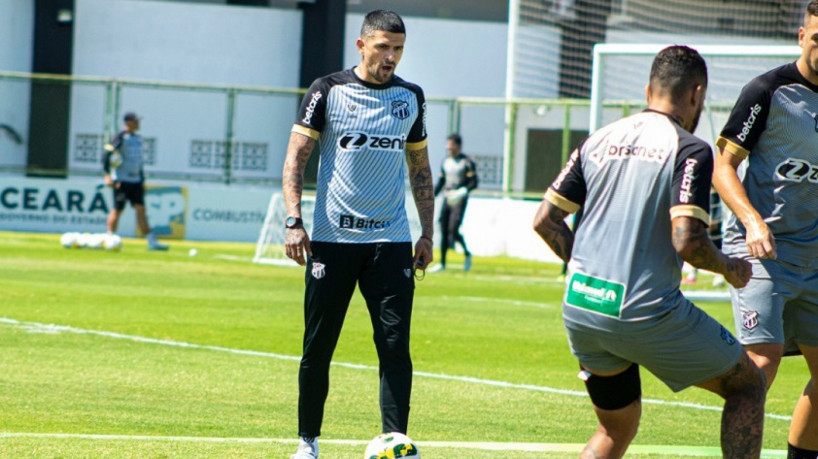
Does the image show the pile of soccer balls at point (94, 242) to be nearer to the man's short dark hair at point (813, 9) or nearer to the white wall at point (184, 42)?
the white wall at point (184, 42)

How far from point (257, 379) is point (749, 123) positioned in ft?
16.2

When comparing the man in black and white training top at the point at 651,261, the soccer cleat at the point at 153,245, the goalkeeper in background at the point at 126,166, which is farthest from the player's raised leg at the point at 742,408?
the soccer cleat at the point at 153,245

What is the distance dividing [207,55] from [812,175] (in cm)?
3040

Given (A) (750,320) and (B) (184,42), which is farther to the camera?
(B) (184,42)

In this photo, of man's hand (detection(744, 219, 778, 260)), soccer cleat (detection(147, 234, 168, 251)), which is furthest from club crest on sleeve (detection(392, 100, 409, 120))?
soccer cleat (detection(147, 234, 168, 251))

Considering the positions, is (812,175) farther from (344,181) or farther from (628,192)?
(344,181)

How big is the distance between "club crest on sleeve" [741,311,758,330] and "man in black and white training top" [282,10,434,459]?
1660 millimetres

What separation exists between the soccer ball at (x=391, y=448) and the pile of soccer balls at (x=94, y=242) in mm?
18591

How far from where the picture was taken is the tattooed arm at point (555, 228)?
217 inches

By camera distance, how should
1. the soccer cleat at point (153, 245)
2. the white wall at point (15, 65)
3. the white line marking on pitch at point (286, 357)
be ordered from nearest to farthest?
the white line marking on pitch at point (286, 357) → the soccer cleat at point (153, 245) → the white wall at point (15, 65)

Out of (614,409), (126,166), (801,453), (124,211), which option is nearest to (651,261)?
(614,409)

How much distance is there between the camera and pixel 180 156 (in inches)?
1347

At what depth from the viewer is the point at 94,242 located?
24781 mm

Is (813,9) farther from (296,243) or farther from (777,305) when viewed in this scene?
(296,243)
